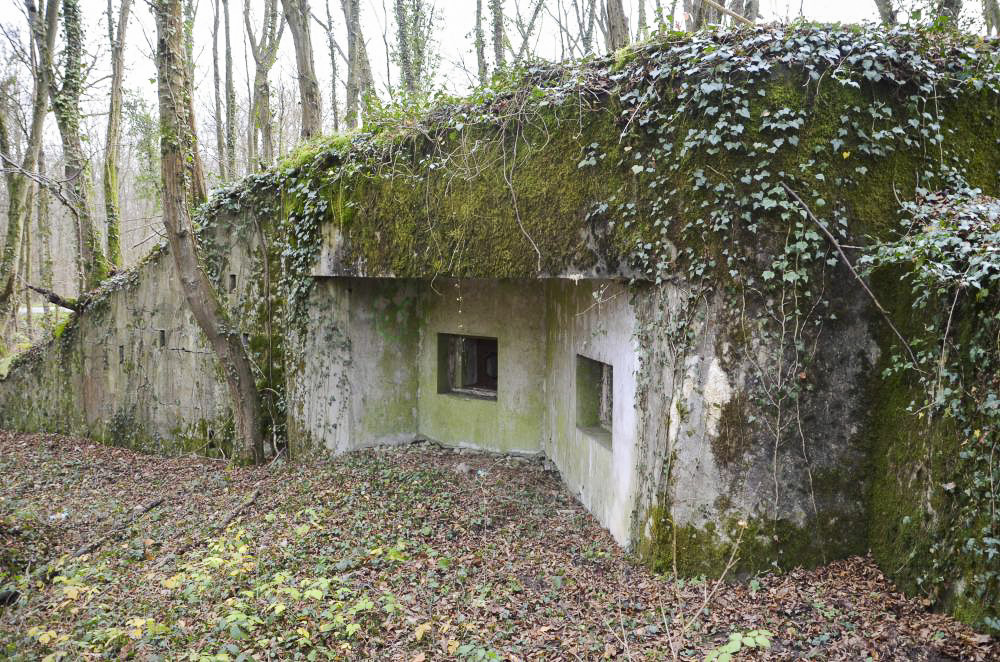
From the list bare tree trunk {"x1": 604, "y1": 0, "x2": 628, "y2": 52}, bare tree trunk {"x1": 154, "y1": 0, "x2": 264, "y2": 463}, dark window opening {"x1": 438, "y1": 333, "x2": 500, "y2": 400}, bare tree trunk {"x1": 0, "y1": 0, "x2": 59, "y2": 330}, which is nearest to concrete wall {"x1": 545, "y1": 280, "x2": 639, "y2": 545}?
dark window opening {"x1": 438, "y1": 333, "x2": 500, "y2": 400}

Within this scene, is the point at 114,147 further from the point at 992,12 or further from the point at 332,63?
the point at 992,12

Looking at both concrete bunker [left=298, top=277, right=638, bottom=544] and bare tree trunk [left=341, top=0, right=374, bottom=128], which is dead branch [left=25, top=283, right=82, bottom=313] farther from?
bare tree trunk [left=341, top=0, right=374, bottom=128]

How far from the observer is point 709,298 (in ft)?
14.1

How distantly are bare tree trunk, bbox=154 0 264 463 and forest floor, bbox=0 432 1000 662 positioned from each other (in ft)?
3.83

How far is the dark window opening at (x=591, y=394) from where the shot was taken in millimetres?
6289

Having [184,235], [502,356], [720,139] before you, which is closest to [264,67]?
[184,235]

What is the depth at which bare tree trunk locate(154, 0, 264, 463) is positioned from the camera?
23.9 ft

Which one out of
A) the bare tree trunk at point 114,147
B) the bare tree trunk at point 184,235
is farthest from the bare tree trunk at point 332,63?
the bare tree trunk at point 184,235

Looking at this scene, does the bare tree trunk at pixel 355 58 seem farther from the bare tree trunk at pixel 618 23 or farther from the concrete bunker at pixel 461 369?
the concrete bunker at pixel 461 369

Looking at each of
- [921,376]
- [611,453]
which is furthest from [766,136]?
[611,453]

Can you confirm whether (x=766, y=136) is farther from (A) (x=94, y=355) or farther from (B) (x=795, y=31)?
(A) (x=94, y=355)

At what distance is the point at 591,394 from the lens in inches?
250

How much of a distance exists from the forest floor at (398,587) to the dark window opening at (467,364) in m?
1.42

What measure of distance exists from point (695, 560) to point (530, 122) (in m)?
3.81
